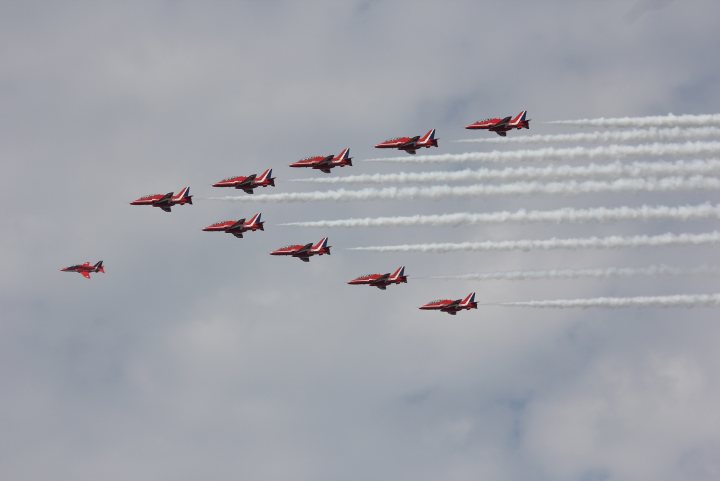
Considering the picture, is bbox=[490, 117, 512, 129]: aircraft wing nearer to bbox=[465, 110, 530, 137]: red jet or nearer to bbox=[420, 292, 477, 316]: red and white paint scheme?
bbox=[465, 110, 530, 137]: red jet

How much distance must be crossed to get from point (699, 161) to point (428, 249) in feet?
84.5

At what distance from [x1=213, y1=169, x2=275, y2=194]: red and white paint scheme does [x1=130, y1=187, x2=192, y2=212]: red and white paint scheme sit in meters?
4.12

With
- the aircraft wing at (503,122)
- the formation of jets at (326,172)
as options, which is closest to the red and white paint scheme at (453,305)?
the formation of jets at (326,172)

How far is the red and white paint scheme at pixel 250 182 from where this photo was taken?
139875 mm

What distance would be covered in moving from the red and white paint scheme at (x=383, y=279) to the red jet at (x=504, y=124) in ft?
54.1

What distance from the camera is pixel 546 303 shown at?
11731cm

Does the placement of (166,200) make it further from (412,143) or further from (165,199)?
(412,143)

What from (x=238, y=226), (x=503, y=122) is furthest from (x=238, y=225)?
(x=503, y=122)

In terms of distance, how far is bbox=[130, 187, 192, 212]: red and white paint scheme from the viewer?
463ft

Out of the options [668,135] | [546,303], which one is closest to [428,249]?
[546,303]

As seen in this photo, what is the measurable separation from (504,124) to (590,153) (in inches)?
532

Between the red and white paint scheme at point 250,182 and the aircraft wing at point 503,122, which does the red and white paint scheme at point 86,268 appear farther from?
the aircraft wing at point 503,122

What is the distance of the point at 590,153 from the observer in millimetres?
126375

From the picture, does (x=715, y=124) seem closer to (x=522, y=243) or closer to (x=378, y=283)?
(x=522, y=243)
